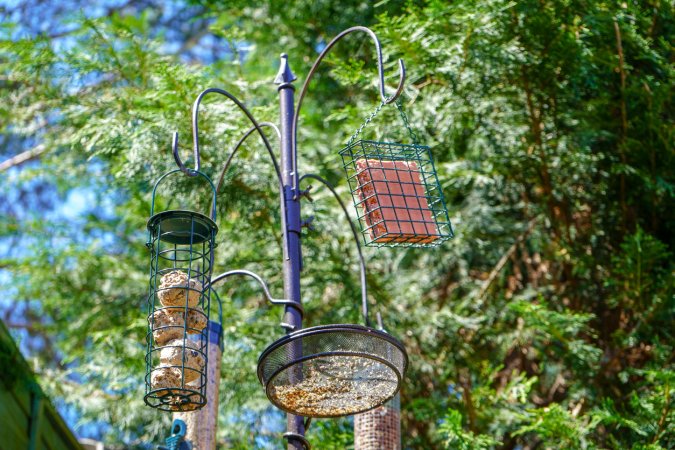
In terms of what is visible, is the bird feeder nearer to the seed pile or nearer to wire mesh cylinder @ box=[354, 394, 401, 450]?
the seed pile

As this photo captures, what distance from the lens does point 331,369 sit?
3.04 m

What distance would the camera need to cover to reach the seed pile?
3.04 metres

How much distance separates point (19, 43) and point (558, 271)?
12.4 ft

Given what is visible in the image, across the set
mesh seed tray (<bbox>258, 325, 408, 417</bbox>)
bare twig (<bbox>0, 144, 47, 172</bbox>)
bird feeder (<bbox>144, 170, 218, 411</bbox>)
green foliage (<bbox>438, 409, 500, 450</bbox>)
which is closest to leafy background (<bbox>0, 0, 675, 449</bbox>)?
green foliage (<bbox>438, 409, 500, 450</bbox>)

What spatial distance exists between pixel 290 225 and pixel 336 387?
641mm

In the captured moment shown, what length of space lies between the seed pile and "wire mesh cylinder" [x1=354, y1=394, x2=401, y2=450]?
2.88 ft

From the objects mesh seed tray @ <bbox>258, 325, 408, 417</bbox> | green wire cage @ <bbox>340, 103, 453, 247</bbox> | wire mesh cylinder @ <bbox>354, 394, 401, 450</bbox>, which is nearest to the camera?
mesh seed tray @ <bbox>258, 325, 408, 417</bbox>

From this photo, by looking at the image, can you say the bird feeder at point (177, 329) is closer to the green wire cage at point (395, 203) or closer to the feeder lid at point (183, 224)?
the feeder lid at point (183, 224)

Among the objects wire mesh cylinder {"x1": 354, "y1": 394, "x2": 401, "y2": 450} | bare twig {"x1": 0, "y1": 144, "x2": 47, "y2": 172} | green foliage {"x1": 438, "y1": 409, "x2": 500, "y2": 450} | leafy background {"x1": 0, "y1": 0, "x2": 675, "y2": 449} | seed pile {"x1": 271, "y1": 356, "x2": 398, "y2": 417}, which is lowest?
seed pile {"x1": 271, "y1": 356, "x2": 398, "y2": 417}

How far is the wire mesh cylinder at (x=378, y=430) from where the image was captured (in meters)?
4.16

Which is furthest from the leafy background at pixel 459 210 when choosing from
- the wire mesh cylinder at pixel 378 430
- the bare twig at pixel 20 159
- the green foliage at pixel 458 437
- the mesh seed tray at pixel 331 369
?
the bare twig at pixel 20 159

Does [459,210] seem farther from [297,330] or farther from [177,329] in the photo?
[177,329]

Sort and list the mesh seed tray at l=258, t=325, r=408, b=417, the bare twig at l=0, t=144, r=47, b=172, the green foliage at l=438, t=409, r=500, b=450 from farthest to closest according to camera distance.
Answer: the bare twig at l=0, t=144, r=47, b=172
the green foliage at l=438, t=409, r=500, b=450
the mesh seed tray at l=258, t=325, r=408, b=417

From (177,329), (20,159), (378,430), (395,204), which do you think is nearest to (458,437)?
(378,430)
